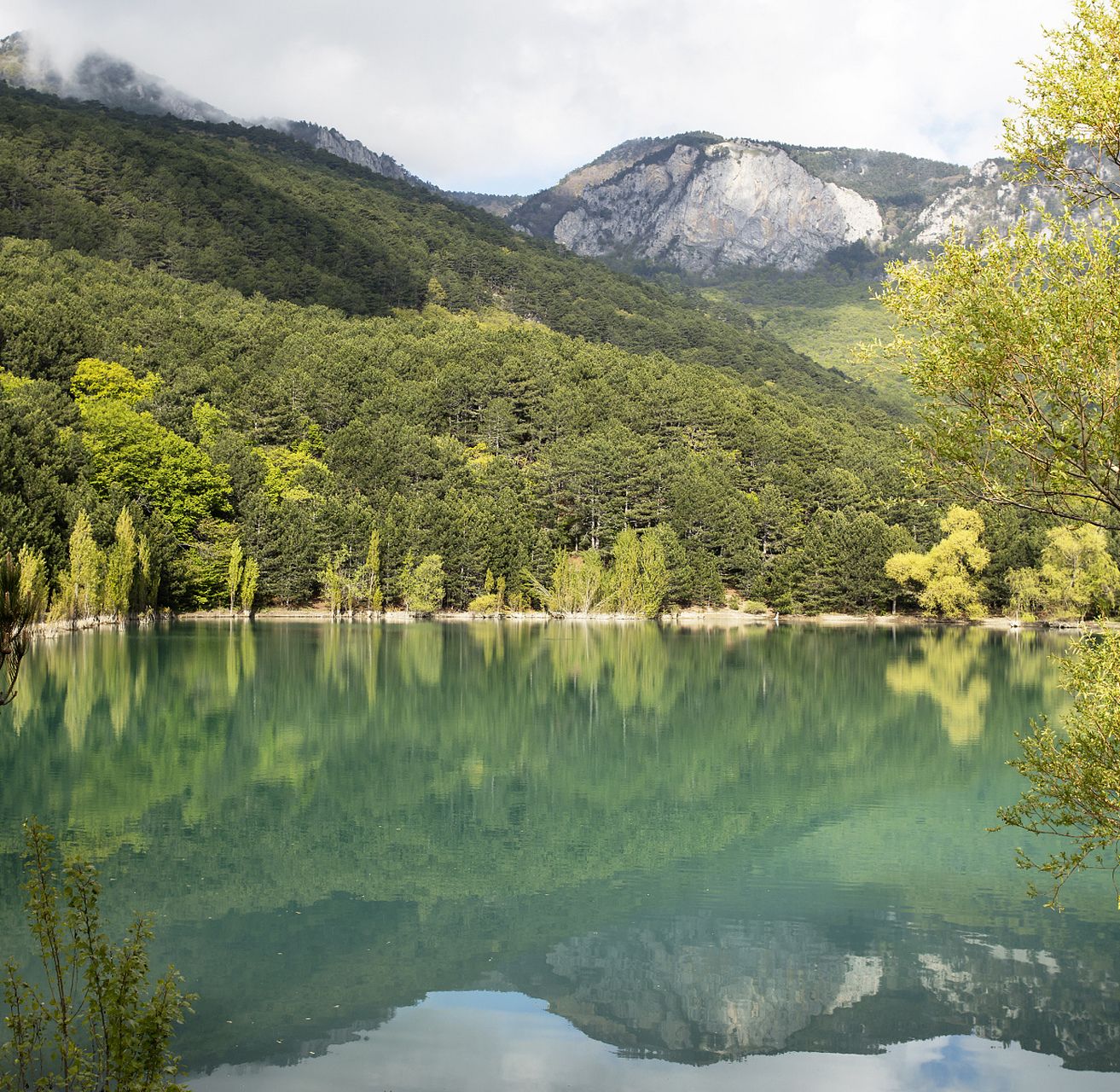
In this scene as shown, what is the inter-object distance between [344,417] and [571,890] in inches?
3195

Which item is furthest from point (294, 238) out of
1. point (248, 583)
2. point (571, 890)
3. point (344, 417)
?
point (571, 890)

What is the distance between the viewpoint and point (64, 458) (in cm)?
5344

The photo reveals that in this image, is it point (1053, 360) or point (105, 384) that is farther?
point (105, 384)

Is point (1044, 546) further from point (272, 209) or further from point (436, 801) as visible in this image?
point (272, 209)

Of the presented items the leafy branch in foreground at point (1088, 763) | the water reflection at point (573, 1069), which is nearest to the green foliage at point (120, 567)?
the water reflection at point (573, 1069)

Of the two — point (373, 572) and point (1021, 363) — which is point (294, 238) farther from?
point (1021, 363)

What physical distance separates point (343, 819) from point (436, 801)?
→ 190 centimetres

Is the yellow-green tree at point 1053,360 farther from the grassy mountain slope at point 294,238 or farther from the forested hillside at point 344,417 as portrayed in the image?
the grassy mountain slope at point 294,238

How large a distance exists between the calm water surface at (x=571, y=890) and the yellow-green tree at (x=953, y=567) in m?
46.4

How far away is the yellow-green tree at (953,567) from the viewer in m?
72.9

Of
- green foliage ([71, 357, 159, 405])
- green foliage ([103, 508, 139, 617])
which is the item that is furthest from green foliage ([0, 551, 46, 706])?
green foliage ([71, 357, 159, 405])

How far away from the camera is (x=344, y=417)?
89562 mm

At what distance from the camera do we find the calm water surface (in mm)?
8562

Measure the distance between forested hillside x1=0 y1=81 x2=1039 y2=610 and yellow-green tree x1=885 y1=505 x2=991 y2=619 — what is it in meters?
3.12
